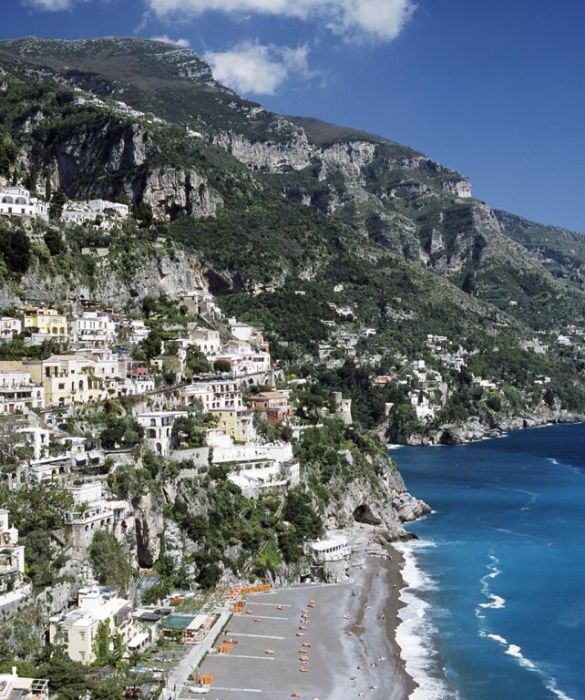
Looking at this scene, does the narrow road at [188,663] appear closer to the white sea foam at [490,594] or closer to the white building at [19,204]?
the white sea foam at [490,594]

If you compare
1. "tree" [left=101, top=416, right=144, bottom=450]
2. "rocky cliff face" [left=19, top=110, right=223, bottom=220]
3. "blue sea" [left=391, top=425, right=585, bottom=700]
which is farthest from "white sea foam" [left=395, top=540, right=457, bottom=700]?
"rocky cliff face" [left=19, top=110, right=223, bottom=220]

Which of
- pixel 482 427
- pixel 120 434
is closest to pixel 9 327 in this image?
pixel 120 434

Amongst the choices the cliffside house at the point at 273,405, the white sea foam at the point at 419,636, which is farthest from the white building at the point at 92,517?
the cliffside house at the point at 273,405

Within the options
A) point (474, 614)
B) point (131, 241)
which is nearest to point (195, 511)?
point (474, 614)

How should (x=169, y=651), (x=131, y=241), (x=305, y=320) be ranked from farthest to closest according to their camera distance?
(x=305, y=320)
(x=131, y=241)
(x=169, y=651)

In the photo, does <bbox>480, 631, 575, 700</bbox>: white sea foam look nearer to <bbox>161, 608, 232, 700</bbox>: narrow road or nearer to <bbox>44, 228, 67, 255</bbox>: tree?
<bbox>161, 608, 232, 700</bbox>: narrow road

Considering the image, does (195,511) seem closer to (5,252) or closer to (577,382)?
(5,252)

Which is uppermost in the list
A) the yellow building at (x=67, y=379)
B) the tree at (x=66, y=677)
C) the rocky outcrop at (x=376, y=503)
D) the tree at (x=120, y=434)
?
the yellow building at (x=67, y=379)
